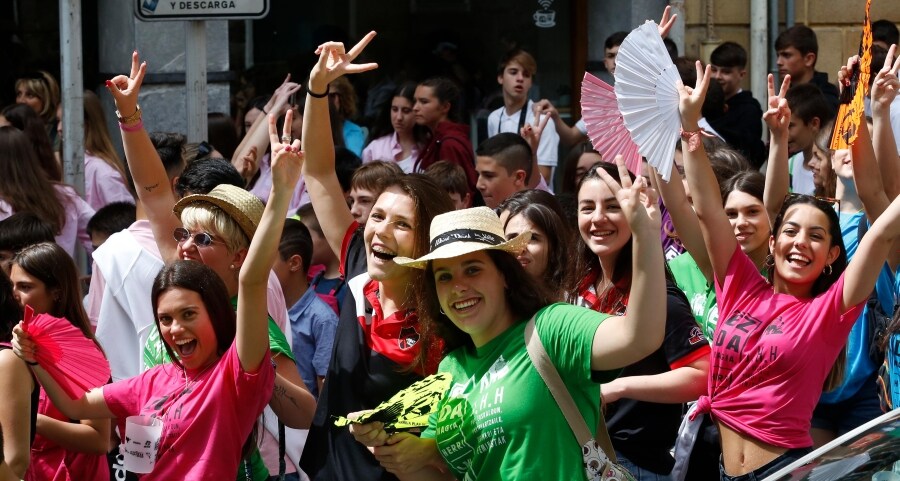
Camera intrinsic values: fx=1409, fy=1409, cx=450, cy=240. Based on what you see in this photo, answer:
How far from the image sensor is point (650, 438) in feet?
14.7

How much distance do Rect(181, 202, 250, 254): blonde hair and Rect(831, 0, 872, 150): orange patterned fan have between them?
2073 mm

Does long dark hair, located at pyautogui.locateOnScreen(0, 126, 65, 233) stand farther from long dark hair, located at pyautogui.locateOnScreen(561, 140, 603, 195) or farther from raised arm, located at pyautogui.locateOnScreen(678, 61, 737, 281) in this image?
raised arm, located at pyautogui.locateOnScreen(678, 61, 737, 281)

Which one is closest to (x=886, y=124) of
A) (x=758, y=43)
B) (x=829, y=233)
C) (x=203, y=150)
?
(x=829, y=233)

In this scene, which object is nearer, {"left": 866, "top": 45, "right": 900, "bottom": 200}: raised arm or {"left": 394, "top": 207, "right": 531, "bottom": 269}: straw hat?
{"left": 394, "top": 207, "right": 531, "bottom": 269}: straw hat

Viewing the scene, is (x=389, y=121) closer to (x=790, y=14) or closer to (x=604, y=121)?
(x=790, y=14)

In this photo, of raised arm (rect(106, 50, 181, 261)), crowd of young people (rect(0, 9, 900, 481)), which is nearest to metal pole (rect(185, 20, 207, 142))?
crowd of young people (rect(0, 9, 900, 481))

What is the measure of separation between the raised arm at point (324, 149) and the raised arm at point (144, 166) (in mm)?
631

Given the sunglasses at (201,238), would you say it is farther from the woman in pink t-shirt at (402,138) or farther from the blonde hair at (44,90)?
the blonde hair at (44,90)

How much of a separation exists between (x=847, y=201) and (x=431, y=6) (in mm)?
5761

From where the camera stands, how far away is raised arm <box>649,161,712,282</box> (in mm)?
4453

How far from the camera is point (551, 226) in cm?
473

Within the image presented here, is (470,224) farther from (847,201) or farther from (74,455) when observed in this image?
(847,201)

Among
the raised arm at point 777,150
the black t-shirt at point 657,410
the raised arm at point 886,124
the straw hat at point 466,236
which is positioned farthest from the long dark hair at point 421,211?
the raised arm at point 886,124

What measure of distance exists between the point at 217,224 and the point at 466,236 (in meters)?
1.26
